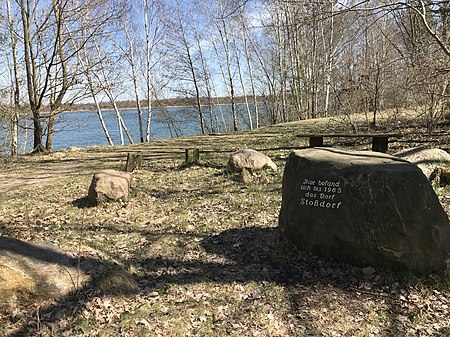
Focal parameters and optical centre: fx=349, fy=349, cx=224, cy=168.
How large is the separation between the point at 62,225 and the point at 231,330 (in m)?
3.79

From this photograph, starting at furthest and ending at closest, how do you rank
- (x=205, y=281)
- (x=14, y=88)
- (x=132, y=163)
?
(x=14, y=88) → (x=132, y=163) → (x=205, y=281)

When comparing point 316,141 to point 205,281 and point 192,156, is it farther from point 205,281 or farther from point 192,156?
point 205,281

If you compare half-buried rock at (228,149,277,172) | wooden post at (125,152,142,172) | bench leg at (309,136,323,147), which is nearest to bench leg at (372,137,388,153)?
bench leg at (309,136,323,147)

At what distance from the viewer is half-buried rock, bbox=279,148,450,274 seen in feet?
11.8

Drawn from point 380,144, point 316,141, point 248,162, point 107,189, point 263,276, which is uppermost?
point 316,141

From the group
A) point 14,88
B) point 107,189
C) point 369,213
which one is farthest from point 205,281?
point 14,88

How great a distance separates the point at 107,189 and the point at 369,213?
4.69 metres

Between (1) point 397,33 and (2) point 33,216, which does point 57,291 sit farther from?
(1) point 397,33

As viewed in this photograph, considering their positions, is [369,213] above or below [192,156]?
below

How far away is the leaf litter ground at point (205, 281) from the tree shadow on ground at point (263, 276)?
12 mm

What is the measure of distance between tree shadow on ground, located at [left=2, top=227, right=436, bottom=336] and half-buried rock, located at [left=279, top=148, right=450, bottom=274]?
23 centimetres

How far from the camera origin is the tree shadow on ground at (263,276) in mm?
3270

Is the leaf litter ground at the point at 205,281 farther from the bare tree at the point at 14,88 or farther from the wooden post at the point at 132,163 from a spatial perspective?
the bare tree at the point at 14,88

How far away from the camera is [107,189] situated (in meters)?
6.54
